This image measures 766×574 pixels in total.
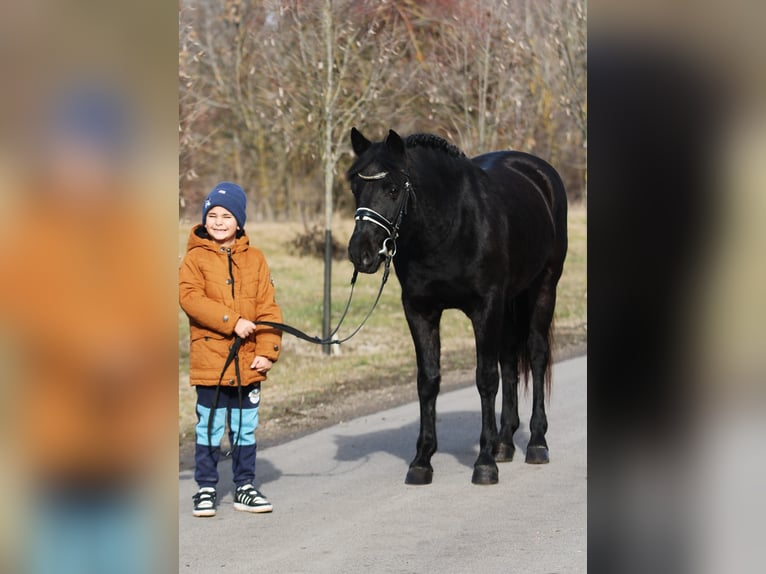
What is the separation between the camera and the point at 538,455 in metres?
7.54

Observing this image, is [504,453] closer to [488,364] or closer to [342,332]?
[488,364]

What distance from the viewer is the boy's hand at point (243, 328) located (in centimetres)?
583

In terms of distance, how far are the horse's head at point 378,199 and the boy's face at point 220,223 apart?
29.2 inches

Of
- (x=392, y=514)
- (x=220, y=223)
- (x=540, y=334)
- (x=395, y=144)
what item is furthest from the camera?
(x=540, y=334)

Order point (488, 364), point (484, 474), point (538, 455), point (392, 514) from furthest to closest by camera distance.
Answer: point (538, 455)
point (488, 364)
point (484, 474)
point (392, 514)

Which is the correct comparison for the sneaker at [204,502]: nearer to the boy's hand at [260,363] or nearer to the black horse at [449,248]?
the boy's hand at [260,363]

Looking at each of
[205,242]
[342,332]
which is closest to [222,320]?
[205,242]
